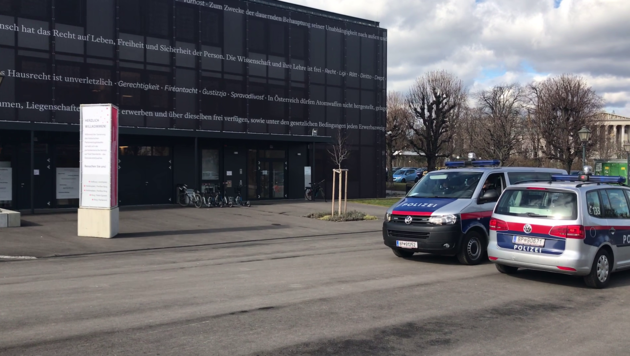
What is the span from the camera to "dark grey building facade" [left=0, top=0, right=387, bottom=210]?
23.2 metres

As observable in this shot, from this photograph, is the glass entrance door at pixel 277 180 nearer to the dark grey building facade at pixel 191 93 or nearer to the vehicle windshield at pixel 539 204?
the dark grey building facade at pixel 191 93

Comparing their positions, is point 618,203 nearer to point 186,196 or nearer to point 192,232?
point 192,232

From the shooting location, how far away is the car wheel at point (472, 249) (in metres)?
11.1

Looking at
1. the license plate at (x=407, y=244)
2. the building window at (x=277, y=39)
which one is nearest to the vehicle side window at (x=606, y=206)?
the license plate at (x=407, y=244)

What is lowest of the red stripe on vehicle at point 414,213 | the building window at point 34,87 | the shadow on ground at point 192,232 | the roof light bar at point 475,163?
the shadow on ground at point 192,232

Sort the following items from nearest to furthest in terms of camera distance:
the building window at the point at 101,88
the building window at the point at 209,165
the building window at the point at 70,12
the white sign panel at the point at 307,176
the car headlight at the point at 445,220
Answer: the car headlight at the point at 445,220, the building window at the point at 70,12, the building window at the point at 101,88, the building window at the point at 209,165, the white sign panel at the point at 307,176

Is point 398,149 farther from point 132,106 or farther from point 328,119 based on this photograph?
point 132,106

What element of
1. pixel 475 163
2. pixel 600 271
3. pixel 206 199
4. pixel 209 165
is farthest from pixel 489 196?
pixel 209 165

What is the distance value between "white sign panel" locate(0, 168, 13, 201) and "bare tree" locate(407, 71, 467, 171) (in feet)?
96.6

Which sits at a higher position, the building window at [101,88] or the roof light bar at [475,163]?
the building window at [101,88]

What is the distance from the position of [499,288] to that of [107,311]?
229 inches

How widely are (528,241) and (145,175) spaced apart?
2059 cm

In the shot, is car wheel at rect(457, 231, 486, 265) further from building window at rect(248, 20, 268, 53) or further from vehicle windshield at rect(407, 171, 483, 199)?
building window at rect(248, 20, 268, 53)

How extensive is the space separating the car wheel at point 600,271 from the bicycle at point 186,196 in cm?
1964
